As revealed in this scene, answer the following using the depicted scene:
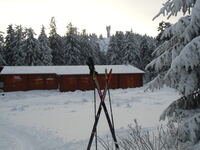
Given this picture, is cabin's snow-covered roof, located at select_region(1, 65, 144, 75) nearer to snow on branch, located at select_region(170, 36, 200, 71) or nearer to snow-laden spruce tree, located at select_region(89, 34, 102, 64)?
snow-laden spruce tree, located at select_region(89, 34, 102, 64)

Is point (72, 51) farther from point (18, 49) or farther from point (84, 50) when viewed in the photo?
point (18, 49)

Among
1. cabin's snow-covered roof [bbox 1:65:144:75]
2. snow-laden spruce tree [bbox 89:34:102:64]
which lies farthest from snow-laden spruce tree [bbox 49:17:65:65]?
cabin's snow-covered roof [bbox 1:65:144:75]

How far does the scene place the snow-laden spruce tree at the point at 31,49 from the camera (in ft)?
144

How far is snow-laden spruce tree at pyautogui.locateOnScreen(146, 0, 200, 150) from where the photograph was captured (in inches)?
148

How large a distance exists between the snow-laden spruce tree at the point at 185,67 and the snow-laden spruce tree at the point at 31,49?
4211cm

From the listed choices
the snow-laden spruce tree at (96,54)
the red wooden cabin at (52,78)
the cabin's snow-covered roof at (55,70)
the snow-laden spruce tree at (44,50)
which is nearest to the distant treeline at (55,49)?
the snow-laden spruce tree at (44,50)

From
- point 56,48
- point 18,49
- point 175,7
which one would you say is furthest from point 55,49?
point 175,7

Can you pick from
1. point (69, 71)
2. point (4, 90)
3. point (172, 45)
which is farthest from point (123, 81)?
point (172, 45)

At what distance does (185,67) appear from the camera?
4004mm

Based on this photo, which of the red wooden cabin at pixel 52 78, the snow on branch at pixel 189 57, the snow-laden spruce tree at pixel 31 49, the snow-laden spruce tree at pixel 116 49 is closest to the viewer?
the snow on branch at pixel 189 57

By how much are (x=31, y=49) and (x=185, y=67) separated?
141 feet

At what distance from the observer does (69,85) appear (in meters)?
29.9

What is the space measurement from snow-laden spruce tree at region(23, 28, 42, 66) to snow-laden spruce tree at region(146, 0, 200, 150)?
42109mm

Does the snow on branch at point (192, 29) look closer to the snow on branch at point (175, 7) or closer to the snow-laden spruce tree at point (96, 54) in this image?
the snow on branch at point (175, 7)
